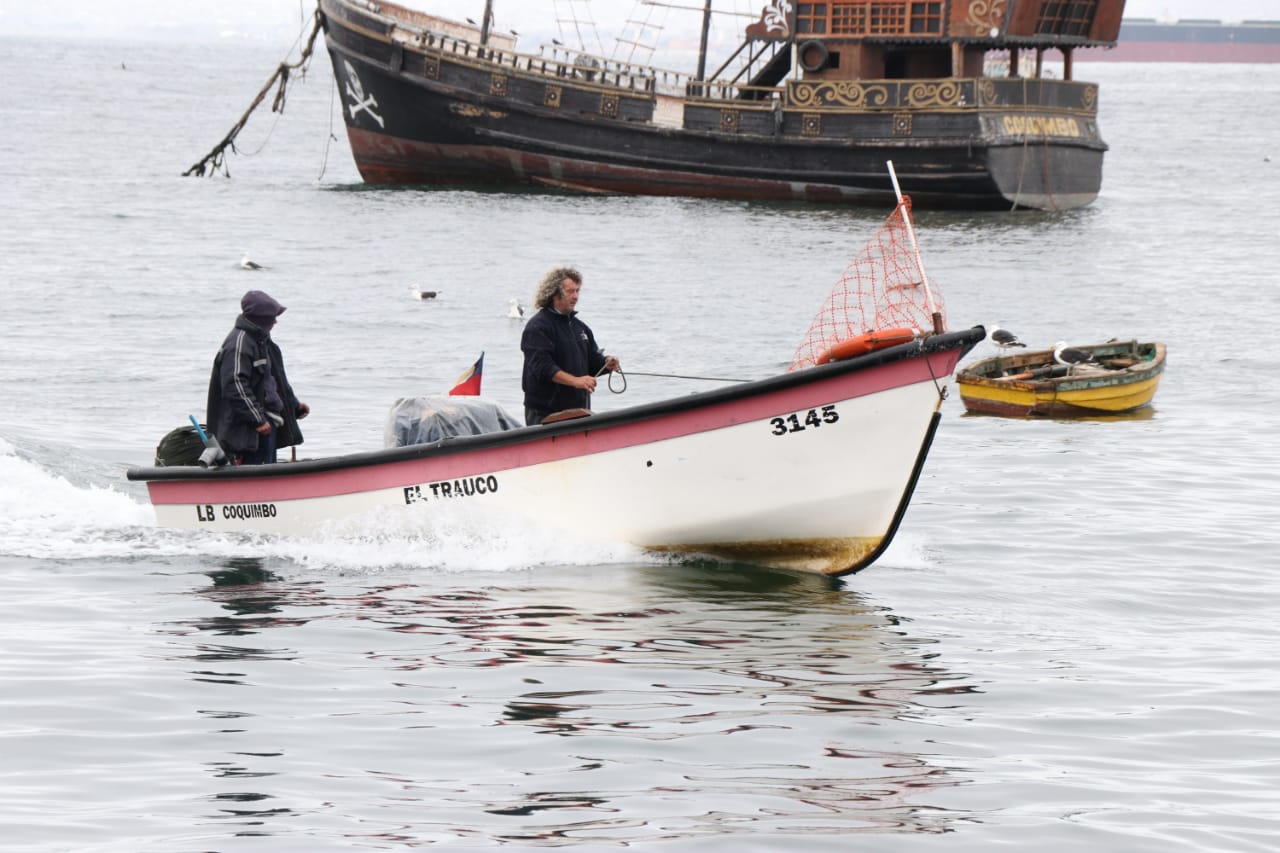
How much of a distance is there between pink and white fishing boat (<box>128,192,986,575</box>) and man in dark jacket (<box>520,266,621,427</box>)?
0.39 metres

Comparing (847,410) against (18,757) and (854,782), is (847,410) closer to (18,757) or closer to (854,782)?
(854,782)

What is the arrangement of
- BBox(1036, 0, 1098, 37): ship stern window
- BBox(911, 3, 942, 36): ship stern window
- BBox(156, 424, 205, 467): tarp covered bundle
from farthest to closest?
BBox(1036, 0, 1098, 37): ship stern window, BBox(911, 3, 942, 36): ship stern window, BBox(156, 424, 205, 467): tarp covered bundle

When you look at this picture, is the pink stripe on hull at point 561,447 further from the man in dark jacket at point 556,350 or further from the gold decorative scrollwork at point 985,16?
the gold decorative scrollwork at point 985,16

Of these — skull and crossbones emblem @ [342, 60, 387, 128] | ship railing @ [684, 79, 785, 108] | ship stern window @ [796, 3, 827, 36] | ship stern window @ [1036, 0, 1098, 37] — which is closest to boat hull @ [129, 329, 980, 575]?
ship railing @ [684, 79, 785, 108]

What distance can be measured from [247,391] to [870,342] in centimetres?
417

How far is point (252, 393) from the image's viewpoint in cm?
1113

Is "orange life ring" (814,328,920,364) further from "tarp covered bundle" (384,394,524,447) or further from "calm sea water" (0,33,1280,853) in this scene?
"tarp covered bundle" (384,394,524,447)

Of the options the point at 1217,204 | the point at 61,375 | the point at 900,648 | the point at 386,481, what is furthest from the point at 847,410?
the point at 1217,204

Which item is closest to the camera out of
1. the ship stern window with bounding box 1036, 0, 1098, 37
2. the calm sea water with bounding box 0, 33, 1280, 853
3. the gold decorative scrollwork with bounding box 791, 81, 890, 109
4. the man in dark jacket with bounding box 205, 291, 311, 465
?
the calm sea water with bounding box 0, 33, 1280, 853

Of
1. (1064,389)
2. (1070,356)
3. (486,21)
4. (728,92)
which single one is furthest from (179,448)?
(486,21)

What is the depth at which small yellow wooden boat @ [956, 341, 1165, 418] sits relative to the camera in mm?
19328

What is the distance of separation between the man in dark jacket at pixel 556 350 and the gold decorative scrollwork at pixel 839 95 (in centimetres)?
3005

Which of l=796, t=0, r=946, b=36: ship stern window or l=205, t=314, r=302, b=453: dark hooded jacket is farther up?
l=796, t=0, r=946, b=36: ship stern window

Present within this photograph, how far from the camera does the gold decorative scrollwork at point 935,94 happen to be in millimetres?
39125
